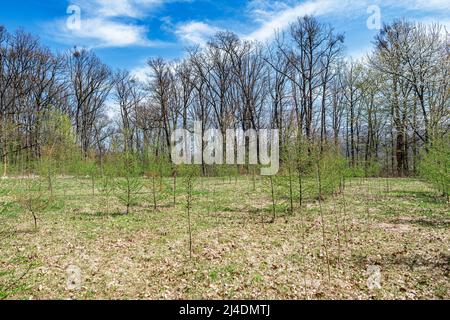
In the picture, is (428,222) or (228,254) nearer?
(228,254)

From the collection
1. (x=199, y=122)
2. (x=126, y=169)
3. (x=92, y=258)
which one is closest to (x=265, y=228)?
(x=92, y=258)

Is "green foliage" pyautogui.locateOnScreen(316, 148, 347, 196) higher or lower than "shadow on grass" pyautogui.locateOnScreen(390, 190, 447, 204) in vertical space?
higher

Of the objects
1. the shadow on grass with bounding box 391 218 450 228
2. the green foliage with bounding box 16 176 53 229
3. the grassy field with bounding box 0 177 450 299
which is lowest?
the grassy field with bounding box 0 177 450 299

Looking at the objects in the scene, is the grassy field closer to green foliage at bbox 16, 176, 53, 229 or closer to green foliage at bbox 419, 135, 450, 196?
green foliage at bbox 16, 176, 53, 229

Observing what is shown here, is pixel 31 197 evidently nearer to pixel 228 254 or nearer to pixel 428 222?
pixel 228 254

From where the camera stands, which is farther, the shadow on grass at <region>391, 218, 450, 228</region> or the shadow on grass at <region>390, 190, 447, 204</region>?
the shadow on grass at <region>390, 190, 447, 204</region>

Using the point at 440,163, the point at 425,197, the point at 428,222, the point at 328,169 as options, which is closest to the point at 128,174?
the point at 328,169

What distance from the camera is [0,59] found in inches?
1294

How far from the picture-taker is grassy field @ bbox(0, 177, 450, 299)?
508cm

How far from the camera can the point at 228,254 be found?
22.4 ft

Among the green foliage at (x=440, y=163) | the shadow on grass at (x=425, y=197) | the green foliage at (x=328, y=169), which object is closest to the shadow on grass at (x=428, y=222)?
the green foliage at (x=440, y=163)

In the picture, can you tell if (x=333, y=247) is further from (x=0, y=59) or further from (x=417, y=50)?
(x=0, y=59)

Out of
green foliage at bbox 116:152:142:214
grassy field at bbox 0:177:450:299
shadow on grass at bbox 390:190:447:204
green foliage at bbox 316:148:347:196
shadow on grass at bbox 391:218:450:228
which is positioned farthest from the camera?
shadow on grass at bbox 390:190:447:204

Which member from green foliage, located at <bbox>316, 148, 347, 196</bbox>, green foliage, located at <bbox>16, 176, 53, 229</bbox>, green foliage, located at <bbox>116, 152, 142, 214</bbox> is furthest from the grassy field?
green foliage, located at <bbox>116, 152, 142, 214</bbox>
